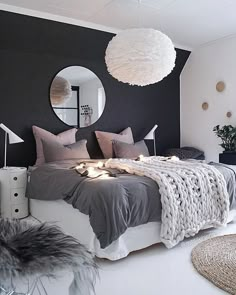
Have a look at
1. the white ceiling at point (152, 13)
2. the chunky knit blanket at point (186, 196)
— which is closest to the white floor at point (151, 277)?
the chunky knit blanket at point (186, 196)

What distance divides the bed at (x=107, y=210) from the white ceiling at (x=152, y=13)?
1.89 meters

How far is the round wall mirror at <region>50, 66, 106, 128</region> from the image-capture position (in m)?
4.11

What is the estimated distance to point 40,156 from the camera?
380 centimetres

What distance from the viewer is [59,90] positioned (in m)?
4.11

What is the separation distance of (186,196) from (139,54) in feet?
4.25

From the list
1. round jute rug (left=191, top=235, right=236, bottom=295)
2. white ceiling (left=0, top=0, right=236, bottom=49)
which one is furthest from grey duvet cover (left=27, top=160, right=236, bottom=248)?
white ceiling (left=0, top=0, right=236, bottom=49)

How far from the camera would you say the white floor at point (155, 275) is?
6.37 feet

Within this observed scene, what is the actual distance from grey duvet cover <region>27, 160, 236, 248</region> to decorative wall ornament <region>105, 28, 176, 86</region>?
94cm

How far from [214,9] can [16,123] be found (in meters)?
2.82

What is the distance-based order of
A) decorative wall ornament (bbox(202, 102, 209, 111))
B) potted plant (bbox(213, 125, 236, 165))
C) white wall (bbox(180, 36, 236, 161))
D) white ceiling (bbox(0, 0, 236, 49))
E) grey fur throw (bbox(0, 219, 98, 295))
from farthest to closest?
decorative wall ornament (bbox(202, 102, 209, 111)) → white wall (bbox(180, 36, 236, 161)) → potted plant (bbox(213, 125, 236, 165)) → white ceiling (bbox(0, 0, 236, 49)) → grey fur throw (bbox(0, 219, 98, 295))

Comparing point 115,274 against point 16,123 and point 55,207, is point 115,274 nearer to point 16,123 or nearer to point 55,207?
point 55,207

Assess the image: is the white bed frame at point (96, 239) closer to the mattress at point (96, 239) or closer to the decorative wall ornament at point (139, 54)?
the mattress at point (96, 239)

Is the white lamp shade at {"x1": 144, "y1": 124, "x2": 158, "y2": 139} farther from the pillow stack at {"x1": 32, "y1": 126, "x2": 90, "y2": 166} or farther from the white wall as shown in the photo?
the pillow stack at {"x1": 32, "y1": 126, "x2": 90, "y2": 166}

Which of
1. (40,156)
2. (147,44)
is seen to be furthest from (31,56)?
(147,44)
